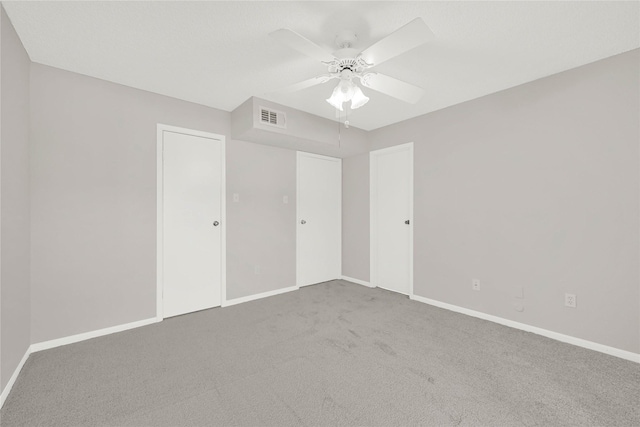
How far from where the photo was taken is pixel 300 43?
1.62 metres

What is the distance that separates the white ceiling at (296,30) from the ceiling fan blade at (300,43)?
0.86ft

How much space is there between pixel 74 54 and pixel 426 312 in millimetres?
4061

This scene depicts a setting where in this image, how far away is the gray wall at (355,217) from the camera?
4.30 m

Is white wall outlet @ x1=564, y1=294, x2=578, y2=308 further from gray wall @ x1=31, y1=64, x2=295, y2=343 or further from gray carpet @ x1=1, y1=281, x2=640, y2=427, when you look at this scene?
gray wall @ x1=31, y1=64, x2=295, y2=343

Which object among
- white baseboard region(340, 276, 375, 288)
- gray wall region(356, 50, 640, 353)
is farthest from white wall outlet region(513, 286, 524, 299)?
white baseboard region(340, 276, 375, 288)

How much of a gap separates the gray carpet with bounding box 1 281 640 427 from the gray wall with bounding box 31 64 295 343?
330 millimetres

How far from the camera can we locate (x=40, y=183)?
2.29 m

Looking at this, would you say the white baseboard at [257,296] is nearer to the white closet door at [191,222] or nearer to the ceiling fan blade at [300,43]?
the white closet door at [191,222]

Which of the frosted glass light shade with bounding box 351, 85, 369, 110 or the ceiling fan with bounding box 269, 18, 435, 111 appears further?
the frosted glass light shade with bounding box 351, 85, 369, 110

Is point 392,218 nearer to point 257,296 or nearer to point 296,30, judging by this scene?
point 257,296

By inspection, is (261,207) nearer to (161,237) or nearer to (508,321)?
(161,237)

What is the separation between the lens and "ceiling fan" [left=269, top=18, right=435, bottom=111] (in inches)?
58.2

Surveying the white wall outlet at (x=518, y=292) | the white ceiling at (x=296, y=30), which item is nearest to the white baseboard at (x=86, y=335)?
the white ceiling at (x=296, y=30)

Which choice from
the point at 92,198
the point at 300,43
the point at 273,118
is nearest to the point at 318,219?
the point at 273,118
